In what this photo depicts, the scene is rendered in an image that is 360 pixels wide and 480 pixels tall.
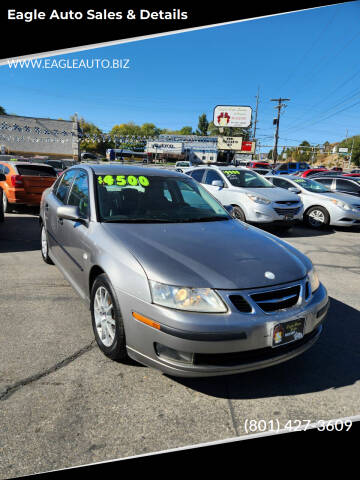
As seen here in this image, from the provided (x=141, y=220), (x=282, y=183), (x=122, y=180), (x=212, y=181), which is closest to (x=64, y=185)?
(x=122, y=180)

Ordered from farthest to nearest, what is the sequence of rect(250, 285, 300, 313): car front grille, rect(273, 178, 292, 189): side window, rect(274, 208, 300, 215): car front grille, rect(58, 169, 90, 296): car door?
rect(273, 178, 292, 189): side window → rect(274, 208, 300, 215): car front grille → rect(58, 169, 90, 296): car door → rect(250, 285, 300, 313): car front grille

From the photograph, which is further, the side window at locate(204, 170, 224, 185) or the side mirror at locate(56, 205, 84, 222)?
the side window at locate(204, 170, 224, 185)

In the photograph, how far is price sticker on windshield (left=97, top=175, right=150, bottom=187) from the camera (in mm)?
3376

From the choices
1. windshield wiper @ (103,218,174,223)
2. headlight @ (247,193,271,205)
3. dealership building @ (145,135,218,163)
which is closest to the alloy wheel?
windshield wiper @ (103,218,174,223)

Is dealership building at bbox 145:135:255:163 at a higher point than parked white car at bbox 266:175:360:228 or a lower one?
higher

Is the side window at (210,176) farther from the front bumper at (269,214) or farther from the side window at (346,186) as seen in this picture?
the side window at (346,186)

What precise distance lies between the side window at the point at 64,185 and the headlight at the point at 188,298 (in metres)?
2.40

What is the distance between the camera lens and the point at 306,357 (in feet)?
9.03

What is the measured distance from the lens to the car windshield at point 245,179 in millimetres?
8562

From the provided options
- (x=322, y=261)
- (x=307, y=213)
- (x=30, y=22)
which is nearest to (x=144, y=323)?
(x=322, y=261)

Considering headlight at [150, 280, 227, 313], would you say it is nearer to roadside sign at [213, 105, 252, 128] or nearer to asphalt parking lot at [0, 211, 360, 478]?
asphalt parking lot at [0, 211, 360, 478]

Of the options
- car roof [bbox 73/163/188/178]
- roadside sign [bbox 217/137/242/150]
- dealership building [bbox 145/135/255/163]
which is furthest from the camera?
dealership building [bbox 145/135/255/163]

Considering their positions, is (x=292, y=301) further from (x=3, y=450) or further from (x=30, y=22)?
(x=30, y=22)

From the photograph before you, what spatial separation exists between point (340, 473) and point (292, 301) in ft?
3.25
